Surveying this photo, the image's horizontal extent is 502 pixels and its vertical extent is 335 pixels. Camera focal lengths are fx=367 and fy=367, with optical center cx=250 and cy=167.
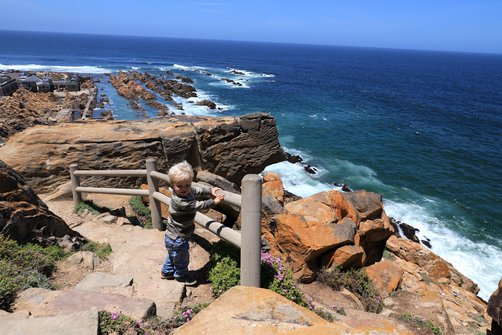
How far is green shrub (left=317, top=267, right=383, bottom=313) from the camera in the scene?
28.2 feet

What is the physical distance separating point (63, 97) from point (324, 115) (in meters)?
45.2

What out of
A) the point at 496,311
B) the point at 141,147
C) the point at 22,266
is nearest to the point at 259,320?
the point at 22,266

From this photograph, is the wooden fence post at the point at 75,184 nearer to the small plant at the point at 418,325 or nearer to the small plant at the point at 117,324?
the small plant at the point at 117,324

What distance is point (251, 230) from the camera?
4.45 m

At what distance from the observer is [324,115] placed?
5700 centimetres

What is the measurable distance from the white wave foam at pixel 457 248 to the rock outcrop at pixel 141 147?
13656 millimetres

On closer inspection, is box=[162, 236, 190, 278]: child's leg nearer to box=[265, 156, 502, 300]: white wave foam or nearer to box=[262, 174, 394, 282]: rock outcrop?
box=[262, 174, 394, 282]: rock outcrop

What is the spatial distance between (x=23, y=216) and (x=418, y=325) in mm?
7554

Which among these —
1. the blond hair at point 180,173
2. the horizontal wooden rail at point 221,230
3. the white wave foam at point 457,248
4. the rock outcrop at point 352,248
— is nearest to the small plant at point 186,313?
the horizontal wooden rail at point 221,230

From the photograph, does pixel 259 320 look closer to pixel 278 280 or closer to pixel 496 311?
pixel 278 280

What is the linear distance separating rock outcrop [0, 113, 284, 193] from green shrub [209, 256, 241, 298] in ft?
26.1

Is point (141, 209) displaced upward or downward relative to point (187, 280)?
downward

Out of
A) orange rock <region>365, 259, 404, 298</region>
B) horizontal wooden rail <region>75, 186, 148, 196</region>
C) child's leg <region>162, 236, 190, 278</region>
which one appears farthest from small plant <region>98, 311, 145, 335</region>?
orange rock <region>365, 259, 404, 298</region>

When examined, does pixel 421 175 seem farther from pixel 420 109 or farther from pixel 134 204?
pixel 420 109
